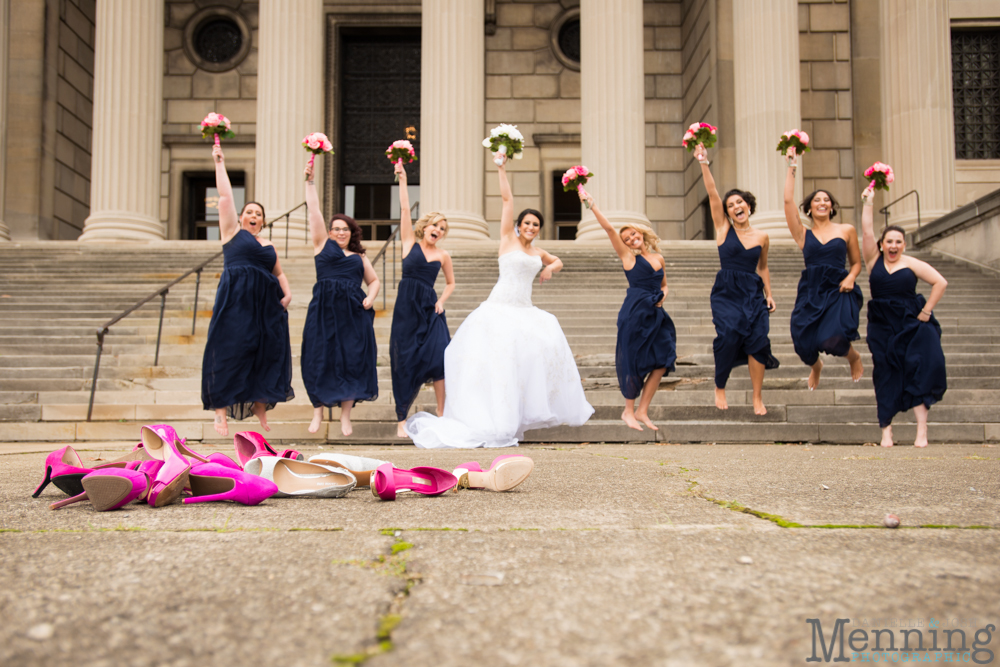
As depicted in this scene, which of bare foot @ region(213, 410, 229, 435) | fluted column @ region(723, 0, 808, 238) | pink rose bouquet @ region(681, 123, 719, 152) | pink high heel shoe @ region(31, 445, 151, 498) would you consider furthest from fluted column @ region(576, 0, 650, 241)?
pink high heel shoe @ region(31, 445, 151, 498)

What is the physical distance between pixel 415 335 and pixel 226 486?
419cm

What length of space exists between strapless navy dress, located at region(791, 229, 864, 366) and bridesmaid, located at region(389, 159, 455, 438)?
3269 millimetres

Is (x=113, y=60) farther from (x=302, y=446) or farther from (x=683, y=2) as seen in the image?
(x=683, y=2)

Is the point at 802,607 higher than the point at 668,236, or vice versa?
the point at 668,236

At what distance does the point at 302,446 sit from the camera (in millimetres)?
6398

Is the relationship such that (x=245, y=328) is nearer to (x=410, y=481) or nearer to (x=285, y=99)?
(x=410, y=481)

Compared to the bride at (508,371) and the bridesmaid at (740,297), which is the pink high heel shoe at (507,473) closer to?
the bride at (508,371)

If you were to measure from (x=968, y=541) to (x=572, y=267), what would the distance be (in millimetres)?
11522

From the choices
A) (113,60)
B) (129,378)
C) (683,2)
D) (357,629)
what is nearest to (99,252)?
(113,60)

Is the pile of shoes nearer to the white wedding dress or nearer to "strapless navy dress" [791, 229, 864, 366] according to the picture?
the white wedding dress

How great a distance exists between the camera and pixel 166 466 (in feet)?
8.48

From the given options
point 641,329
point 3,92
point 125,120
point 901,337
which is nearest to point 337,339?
point 641,329

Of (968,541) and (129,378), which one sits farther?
(129,378)

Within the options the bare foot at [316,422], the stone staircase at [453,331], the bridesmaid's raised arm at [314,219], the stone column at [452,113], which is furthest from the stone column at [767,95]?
the bare foot at [316,422]
